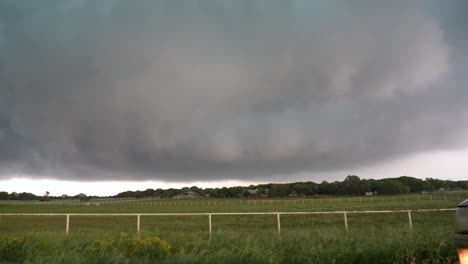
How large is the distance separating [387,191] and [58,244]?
18368cm

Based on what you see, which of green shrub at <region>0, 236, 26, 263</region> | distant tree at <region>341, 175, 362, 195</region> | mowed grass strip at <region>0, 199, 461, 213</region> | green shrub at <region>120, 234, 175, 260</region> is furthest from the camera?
distant tree at <region>341, 175, 362, 195</region>

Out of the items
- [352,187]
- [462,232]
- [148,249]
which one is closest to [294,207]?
[148,249]

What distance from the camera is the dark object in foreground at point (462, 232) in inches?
133

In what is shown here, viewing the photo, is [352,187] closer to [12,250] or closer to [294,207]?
[294,207]

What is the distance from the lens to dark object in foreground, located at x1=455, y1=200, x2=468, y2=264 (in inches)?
133

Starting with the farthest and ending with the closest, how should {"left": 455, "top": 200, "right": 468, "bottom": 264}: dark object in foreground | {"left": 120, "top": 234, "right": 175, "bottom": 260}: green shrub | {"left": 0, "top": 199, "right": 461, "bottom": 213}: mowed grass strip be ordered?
{"left": 0, "top": 199, "right": 461, "bottom": 213}: mowed grass strip < {"left": 120, "top": 234, "right": 175, "bottom": 260}: green shrub < {"left": 455, "top": 200, "right": 468, "bottom": 264}: dark object in foreground

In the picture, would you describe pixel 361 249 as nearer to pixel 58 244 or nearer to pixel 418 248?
pixel 418 248

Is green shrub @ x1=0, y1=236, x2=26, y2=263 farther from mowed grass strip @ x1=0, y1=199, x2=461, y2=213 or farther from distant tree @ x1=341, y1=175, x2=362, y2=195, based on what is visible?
distant tree @ x1=341, y1=175, x2=362, y2=195

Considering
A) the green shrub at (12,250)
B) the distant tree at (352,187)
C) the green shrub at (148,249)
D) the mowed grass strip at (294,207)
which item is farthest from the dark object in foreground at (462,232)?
the distant tree at (352,187)

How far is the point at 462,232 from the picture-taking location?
3.45 metres

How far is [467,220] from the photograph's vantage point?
3404 mm

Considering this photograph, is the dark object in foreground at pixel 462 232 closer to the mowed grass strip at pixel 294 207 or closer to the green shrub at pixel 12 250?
the green shrub at pixel 12 250

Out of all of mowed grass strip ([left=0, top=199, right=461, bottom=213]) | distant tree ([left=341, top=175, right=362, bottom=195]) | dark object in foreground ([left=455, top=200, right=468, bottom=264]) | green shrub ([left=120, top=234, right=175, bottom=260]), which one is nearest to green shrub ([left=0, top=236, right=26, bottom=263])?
green shrub ([left=120, top=234, right=175, bottom=260])

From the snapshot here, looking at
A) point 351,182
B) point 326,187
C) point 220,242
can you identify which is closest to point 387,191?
point 351,182
